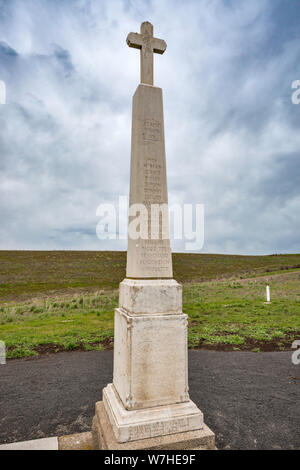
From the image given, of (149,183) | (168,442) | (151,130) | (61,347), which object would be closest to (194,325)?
(61,347)

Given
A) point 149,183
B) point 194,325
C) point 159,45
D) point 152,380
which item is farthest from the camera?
point 194,325

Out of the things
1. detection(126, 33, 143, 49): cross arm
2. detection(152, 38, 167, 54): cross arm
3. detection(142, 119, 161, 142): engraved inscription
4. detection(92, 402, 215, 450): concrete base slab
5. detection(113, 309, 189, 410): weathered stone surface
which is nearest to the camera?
detection(92, 402, 215, 450): concrete base slab

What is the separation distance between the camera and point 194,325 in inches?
466

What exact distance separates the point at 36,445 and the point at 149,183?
396 centimetres

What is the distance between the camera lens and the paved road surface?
441cm

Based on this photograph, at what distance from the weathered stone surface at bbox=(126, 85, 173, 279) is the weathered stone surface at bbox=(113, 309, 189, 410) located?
0.60 meters

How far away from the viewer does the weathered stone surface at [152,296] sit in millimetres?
3424

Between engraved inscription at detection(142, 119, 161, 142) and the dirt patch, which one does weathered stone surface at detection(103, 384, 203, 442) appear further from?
the dirt patch

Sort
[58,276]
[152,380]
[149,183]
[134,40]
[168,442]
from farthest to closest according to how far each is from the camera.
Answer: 1. [58,276]
2. [134,40]
3. [149,183]
4. [152,380]
5. [168,442]

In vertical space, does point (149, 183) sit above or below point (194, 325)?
above

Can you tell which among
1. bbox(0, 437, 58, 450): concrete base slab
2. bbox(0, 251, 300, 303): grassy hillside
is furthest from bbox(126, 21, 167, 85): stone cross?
bbox(0, 251, 300, 303): grassy hillside

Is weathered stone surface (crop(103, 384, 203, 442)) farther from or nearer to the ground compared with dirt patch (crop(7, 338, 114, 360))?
farther from the ground

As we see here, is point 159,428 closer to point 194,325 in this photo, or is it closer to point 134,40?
point 134,40
